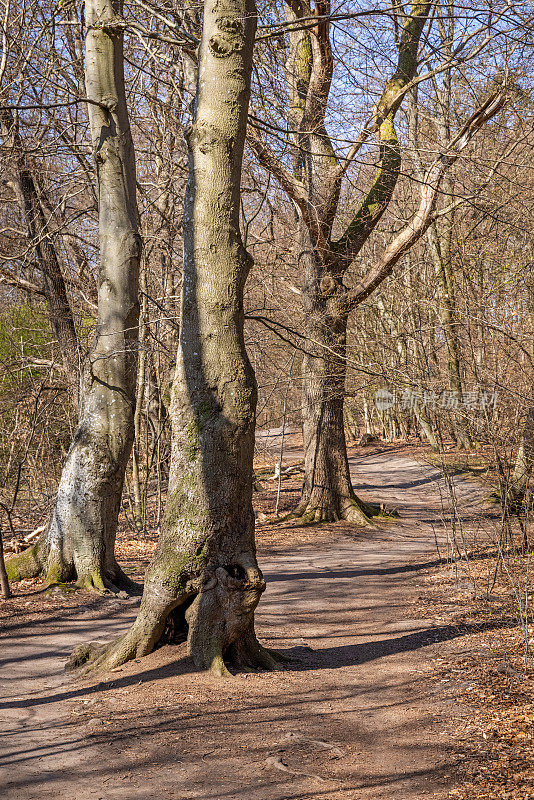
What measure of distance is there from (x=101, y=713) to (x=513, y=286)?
705 cm

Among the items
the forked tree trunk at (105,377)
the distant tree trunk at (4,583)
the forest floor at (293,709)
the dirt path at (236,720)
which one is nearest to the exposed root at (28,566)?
the forked tree trunk at (105,377)

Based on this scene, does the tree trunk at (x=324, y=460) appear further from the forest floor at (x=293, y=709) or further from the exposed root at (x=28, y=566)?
the exposed root at (x=28, y=566)

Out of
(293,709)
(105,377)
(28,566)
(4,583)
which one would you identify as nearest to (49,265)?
(105,377)

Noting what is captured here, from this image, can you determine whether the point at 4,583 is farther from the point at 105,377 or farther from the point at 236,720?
the point at 236,720

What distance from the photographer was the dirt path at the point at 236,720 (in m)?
3.55

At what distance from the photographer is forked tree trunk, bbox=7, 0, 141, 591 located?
823 centimetres

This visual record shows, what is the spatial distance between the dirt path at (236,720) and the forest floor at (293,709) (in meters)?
0.01

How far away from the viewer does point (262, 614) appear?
761 cm

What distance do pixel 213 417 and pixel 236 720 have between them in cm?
195

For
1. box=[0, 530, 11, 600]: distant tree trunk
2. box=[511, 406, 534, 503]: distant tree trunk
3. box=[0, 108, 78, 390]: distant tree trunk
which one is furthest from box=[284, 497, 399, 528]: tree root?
box=[0, 530, 11, 600]: distant tree trunk

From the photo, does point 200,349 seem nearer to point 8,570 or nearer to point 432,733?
point 432,733

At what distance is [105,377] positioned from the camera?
8453mm

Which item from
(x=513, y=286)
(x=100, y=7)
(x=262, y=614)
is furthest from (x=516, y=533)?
(x=100, y=7)

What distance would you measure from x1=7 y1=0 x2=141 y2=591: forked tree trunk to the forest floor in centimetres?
50
